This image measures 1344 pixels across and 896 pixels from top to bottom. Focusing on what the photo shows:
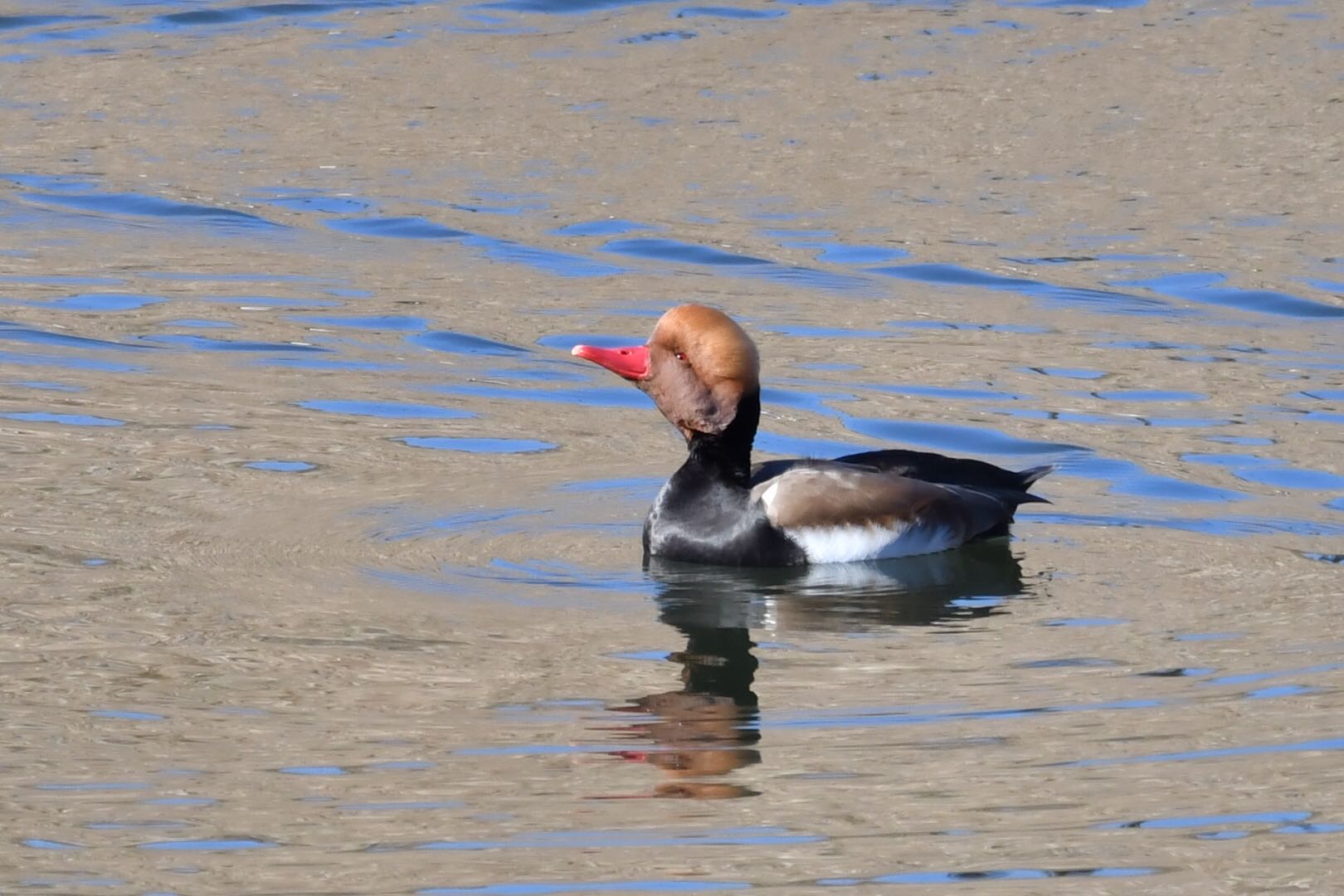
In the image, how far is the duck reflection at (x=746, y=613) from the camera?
6750mm

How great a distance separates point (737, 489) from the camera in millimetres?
8875

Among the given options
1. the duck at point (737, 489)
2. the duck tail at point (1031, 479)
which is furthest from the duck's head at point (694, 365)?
the duck tail at point (1031, 479)

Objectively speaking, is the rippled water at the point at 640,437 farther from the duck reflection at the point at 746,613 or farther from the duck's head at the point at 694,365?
the duck's head at the point at 694,365

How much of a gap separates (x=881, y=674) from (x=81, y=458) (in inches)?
159

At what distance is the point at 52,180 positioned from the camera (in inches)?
621

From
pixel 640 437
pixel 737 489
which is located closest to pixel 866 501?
pixel 737 489

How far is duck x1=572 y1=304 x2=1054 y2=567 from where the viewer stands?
871cm

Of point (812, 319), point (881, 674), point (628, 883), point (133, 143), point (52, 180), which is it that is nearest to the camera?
point (628, 883)

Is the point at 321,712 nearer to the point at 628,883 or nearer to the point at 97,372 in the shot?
the point at 628,883

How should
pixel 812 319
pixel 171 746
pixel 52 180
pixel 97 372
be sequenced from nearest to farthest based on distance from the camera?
pixel 171 746 → pixel 97 372 → pixel 812 319 → pixel 52 180

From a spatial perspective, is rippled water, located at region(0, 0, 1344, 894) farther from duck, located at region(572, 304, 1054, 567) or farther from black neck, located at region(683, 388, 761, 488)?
black neck, located at region(683, 388, 761, 488)

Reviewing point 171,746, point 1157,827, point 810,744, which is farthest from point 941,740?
point 171,746

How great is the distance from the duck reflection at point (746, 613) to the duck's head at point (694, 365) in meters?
0.58

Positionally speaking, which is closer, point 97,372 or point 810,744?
point 810,744
